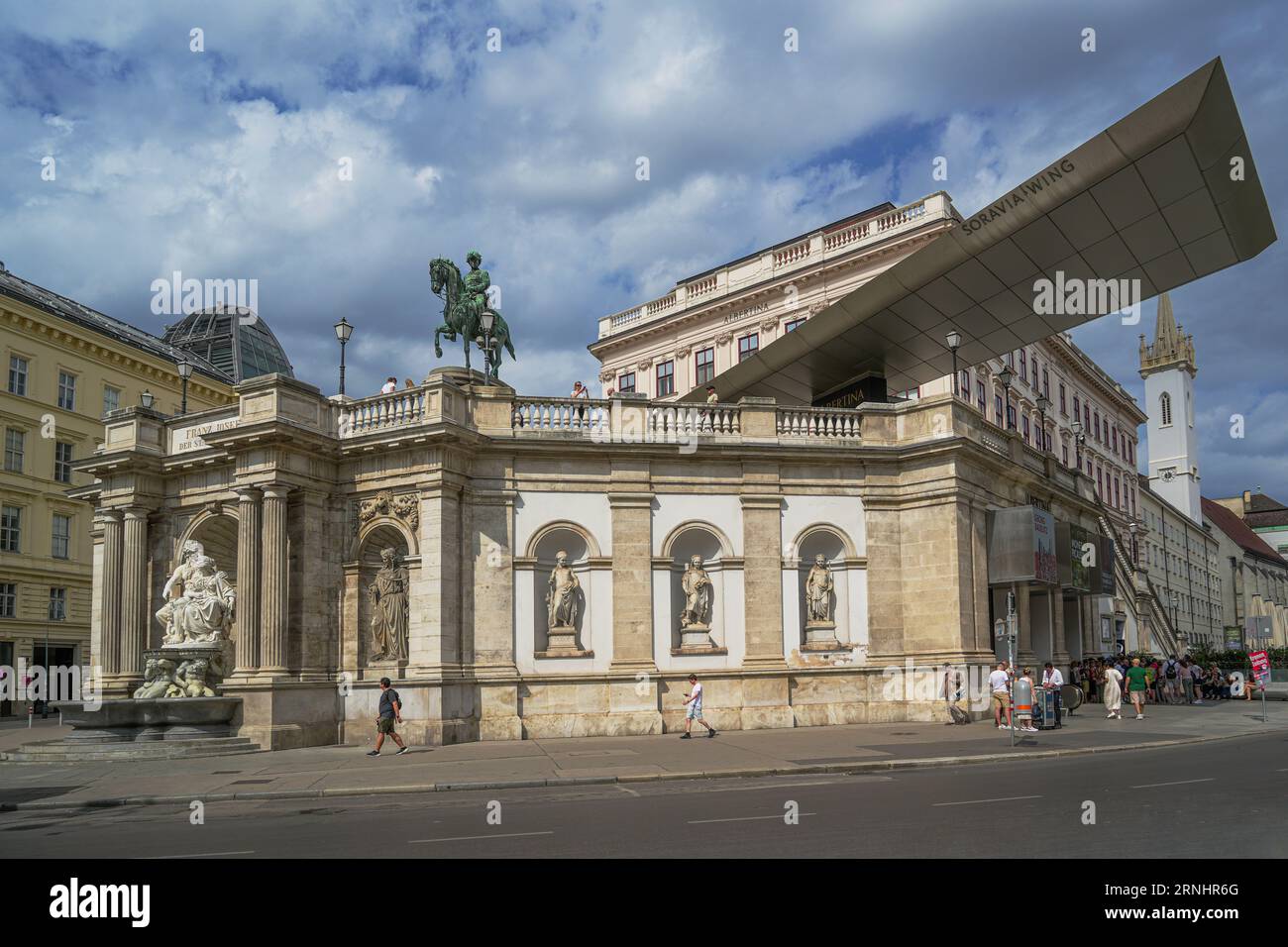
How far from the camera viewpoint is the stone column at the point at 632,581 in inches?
1064

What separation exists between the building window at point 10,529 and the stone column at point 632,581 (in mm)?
36099

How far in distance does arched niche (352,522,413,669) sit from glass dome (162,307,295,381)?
4318 cm

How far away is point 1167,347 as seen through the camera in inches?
4505

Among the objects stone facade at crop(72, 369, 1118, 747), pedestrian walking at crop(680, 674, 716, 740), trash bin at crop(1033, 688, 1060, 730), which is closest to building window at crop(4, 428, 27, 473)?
stone facade at crop(72, 369, 1118, 747)

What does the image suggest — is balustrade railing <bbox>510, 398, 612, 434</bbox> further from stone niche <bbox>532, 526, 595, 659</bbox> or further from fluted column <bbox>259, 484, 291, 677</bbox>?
fluted column <bbox>259, 484, 291, 677</bbox>

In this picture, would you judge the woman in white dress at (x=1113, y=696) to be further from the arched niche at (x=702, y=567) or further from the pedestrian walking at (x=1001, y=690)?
the arched niche at (x=702, y=567)

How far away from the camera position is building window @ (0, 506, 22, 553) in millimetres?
49469

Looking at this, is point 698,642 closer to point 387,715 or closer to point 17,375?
point 387,715

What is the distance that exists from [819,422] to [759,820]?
18.1 meters

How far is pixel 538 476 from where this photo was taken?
90.4 feet

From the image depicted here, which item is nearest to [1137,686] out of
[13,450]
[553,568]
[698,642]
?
[698,642]
